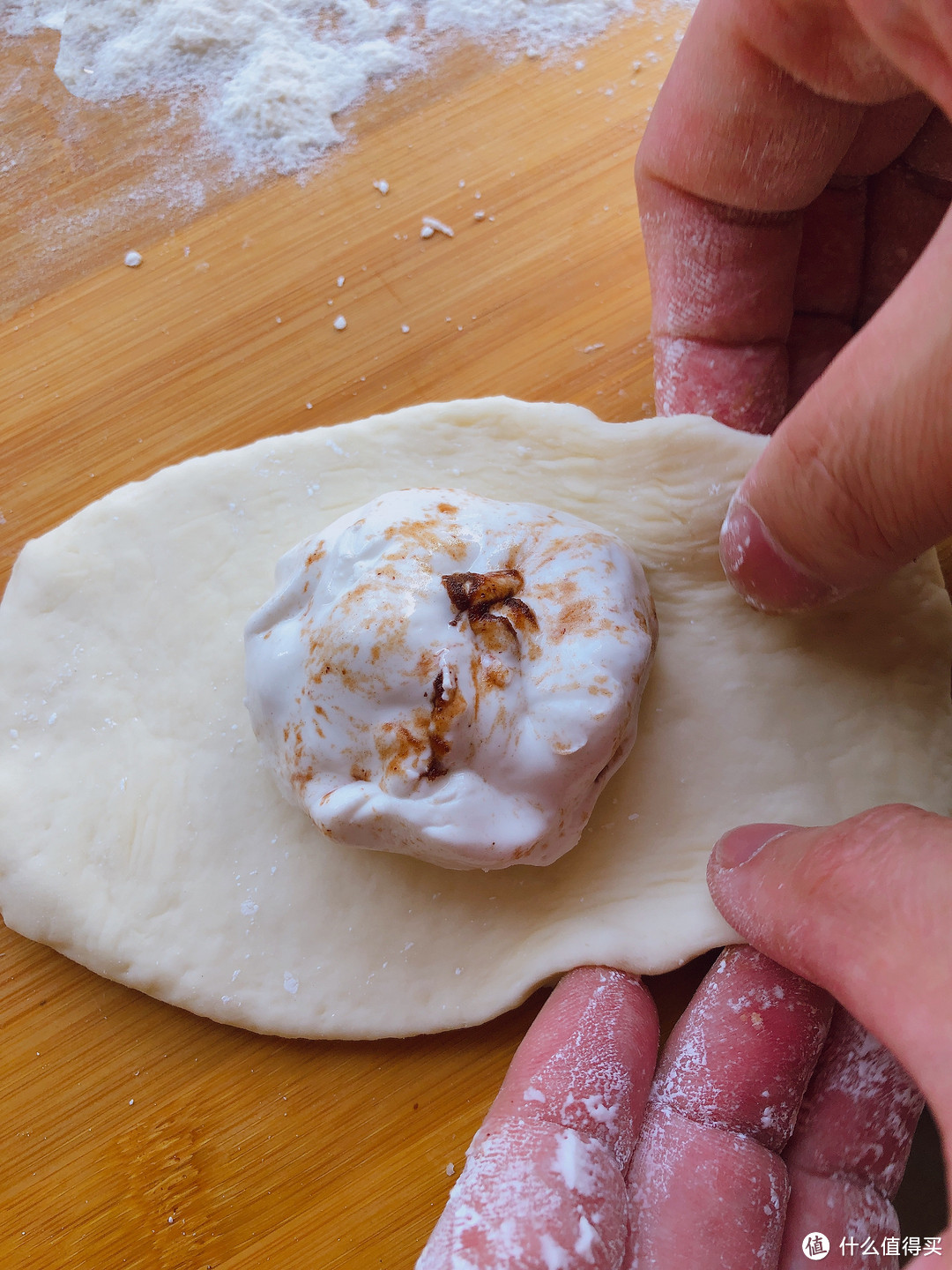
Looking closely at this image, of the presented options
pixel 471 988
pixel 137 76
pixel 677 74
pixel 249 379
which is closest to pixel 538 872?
pixel 471 988

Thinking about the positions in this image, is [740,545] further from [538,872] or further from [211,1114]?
[211,1114]

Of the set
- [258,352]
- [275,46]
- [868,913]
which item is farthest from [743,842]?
[275,46]

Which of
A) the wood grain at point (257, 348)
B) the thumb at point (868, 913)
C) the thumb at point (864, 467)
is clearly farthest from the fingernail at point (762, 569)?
the wood grain at point (257, 348)

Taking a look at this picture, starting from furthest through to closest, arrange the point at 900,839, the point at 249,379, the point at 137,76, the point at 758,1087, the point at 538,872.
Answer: the point at 137,76
the point at 249,379
the point at 538,872
the point at 758,1087
the point at 900,839

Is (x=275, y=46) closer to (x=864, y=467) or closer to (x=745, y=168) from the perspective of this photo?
(x=745, y=168)

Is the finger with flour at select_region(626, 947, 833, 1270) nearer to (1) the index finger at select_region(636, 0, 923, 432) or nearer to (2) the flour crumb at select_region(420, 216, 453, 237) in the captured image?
(1) the index finger at select_region(636, 0, 923, 432)

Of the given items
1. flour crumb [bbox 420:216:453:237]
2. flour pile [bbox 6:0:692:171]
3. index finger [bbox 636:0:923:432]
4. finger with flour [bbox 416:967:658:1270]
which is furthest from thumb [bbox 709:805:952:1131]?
flour pile [bbox 6:0:692:171]

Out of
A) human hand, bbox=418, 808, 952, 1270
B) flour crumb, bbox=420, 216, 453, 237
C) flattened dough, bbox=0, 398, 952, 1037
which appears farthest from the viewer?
flour crumb, bbox=420, 216, 453, 237
